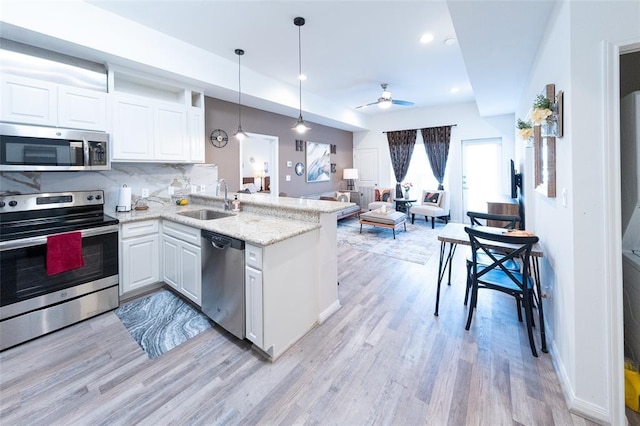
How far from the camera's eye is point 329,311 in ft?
8.11

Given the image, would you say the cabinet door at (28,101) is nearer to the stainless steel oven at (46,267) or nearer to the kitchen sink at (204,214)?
the stainless steel oven at (46,267)

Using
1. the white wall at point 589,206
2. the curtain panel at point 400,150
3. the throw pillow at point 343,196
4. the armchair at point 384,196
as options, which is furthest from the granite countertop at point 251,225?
the curtain panel at point 400,150

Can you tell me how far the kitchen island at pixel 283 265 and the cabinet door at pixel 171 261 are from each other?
10.3 inches

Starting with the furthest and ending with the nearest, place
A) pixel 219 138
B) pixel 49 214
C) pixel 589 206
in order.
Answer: pixel 219 138
pixel 49 214
pixel 589 206

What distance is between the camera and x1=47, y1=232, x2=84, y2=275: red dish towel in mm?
2156

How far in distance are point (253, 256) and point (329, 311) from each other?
1.03 metres

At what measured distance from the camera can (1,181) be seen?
2.44 m

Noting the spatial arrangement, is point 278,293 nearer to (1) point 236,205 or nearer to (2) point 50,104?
(1) point 236,205

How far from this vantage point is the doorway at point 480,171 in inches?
251

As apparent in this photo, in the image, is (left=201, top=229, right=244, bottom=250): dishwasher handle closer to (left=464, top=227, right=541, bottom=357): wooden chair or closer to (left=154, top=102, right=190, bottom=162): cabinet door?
(left=154, top=102, right=190, bottom=162): cabinet door

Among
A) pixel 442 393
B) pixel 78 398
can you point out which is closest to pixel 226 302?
pixel 78 398

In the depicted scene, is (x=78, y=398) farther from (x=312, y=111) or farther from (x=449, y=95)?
(x=449, y=95)

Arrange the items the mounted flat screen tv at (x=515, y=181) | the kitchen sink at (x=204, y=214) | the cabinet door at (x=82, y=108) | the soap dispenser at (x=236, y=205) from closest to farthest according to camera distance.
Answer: the cabinet door at (x=82, y=108), the soap dispenser at (x=236, y=205), the kitchen sink at (x=204, y=214), the mounted flat screen tv at (x=515, y=181)

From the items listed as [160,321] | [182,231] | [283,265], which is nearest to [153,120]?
[182,231]
